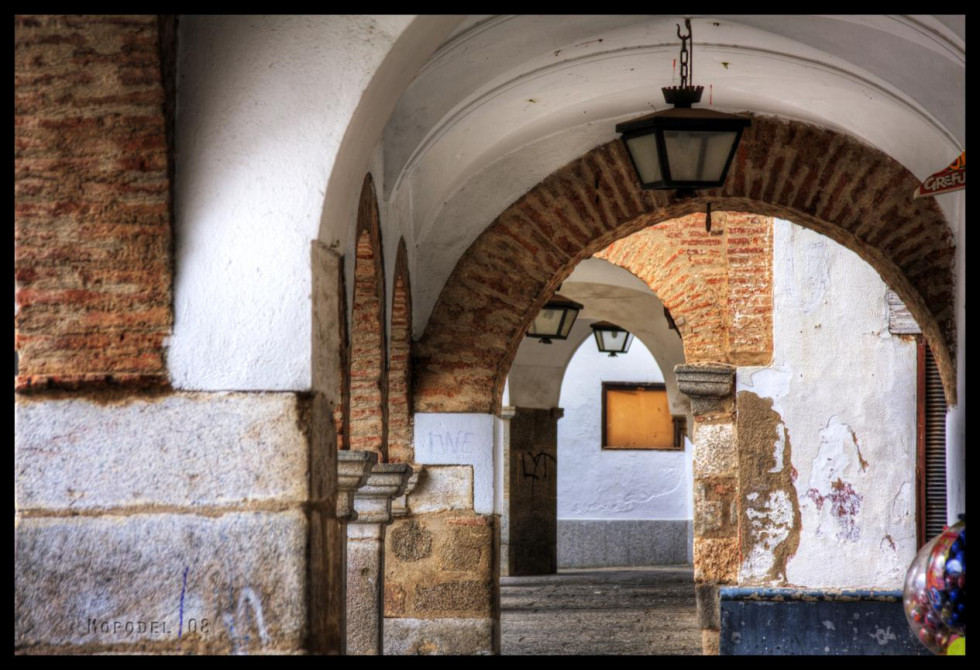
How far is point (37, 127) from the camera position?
327cm

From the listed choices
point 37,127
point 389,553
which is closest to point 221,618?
point 37,127

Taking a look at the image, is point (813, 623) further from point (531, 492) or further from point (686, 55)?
point (531, 492)

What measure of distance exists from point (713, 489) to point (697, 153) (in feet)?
12.0

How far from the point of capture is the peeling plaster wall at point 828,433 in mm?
7969

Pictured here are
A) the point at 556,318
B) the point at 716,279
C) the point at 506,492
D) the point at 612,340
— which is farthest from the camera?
the point at 506,492

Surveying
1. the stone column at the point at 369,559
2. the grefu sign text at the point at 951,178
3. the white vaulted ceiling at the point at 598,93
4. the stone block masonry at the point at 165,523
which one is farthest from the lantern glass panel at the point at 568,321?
the stone block masonry at the point at 165,523

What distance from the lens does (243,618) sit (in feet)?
10.6

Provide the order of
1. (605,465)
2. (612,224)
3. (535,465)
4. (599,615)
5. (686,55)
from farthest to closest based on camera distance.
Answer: (605,465) → (535,465) → (599,615) → (612,224) → (686,55)

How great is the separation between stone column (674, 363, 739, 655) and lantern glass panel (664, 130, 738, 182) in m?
3.14

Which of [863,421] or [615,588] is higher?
[863,421]

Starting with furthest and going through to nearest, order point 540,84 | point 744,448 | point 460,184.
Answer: point 744,448, point 460,184, point 540,84

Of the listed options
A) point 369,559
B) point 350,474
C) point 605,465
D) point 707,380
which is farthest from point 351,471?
point 605,465

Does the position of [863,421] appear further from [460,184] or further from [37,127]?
[37,127]
